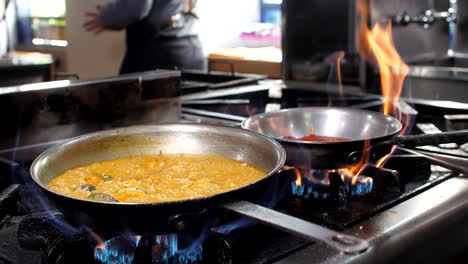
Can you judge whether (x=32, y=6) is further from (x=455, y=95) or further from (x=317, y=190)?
(x=317, y=190)

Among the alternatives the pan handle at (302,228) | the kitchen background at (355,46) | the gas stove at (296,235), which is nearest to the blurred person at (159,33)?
the kitchen background at (355,46)

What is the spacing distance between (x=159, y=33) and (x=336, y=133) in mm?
2514

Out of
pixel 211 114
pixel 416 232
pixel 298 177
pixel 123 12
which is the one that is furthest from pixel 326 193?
pixel 123 12

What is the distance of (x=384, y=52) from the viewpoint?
103 inches

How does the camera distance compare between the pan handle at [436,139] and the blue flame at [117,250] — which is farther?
the pan handle at [436,139]

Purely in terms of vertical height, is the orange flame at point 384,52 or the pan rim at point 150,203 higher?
the orange flame at point 384,52

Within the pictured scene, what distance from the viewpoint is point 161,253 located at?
0.84 metres

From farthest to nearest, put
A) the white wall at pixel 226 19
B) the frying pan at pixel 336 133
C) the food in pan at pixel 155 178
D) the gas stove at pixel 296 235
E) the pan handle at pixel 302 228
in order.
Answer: the white wall at pixel 226 19 → the frying pan at pixel 336 133 → the food in pan at pixel 155 178 → the gas stove at pixel 296 235 → the pan handle at pixel 302 228

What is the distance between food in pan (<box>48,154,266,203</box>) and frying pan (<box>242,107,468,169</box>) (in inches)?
4.3

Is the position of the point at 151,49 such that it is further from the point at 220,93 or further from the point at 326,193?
the point at 326,193

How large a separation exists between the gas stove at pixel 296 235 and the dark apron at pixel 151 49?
232 cm

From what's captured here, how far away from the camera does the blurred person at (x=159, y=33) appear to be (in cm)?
355

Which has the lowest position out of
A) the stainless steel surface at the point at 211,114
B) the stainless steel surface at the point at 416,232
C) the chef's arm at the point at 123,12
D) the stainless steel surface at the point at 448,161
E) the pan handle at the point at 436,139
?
the stainless steel surface at the point at 416,232

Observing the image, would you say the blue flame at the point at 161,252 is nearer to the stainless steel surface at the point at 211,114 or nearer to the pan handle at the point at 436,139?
the pan handle at the point at 436,139
